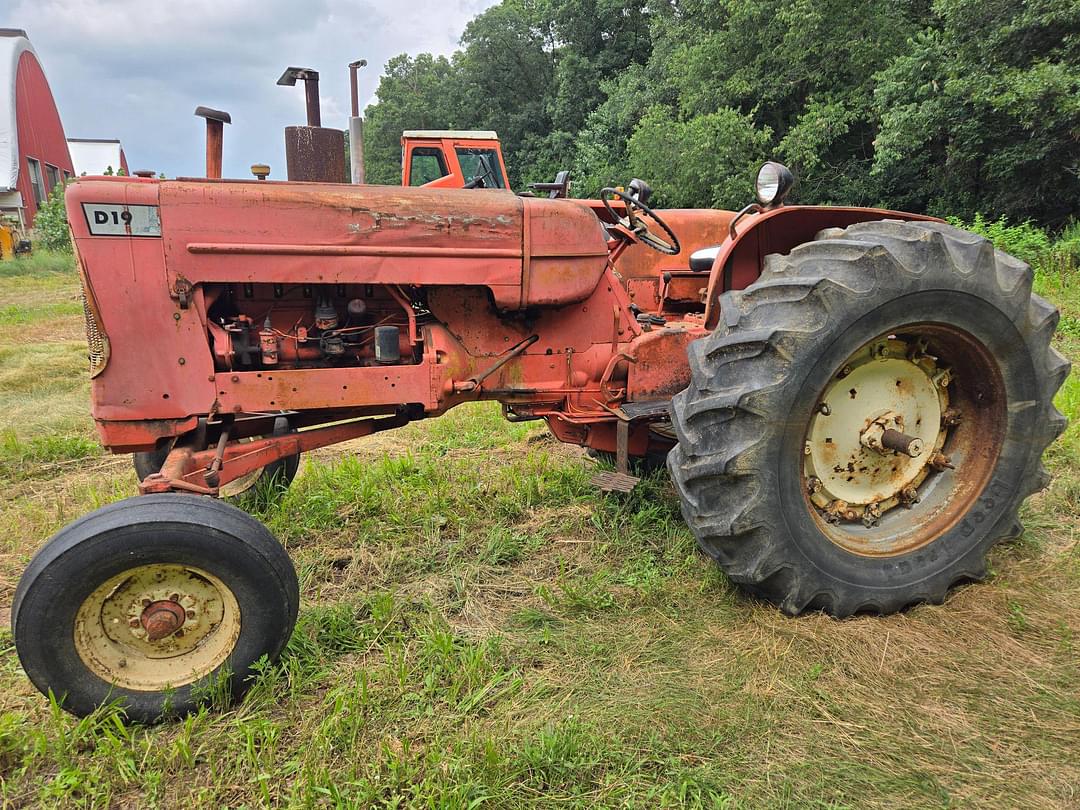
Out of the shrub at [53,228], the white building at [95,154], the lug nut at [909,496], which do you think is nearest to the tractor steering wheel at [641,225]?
the lug nut at [909,496]

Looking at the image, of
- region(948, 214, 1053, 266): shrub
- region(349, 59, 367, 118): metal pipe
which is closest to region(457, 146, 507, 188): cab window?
region(349, 59, 367, 118): metal pipe

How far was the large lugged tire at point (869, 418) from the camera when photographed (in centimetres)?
218

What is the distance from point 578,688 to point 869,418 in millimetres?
1452

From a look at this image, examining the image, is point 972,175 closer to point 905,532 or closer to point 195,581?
point 905,532

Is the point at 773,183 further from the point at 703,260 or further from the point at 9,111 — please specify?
the point at 9,111

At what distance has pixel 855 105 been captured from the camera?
1280 cm

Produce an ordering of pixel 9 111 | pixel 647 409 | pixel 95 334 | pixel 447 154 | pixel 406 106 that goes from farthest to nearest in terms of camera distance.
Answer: pixel 406 106
pixel 9 111
pixel 447 154
pixel 647 409
pixel 95 334

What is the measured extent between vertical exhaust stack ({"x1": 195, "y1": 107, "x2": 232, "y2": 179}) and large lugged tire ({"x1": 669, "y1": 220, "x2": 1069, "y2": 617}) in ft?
6.42

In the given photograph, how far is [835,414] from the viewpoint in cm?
251

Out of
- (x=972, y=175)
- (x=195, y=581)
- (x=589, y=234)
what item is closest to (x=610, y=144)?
(x=972, y=175)

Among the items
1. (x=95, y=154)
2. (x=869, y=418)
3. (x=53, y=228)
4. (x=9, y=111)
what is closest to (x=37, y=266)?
(x=53, y=228)

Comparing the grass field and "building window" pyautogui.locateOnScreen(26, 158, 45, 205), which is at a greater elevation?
"building window" pyautogui.locateOnScreen(26, 158, 45, 205)

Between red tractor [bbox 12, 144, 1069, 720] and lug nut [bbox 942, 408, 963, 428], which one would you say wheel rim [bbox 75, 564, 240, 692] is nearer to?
red tractor [bbox 12, 144, 1069, 720]

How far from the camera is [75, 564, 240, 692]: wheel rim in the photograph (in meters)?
1.92
